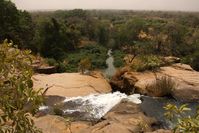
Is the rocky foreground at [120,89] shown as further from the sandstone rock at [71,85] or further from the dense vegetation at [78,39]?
the dense vegetation at [78,39]

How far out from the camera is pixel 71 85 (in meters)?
18.0

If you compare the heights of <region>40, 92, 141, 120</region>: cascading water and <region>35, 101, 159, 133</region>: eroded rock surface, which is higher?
<region>35, 101, 159, 133</region>: eroded rock surface

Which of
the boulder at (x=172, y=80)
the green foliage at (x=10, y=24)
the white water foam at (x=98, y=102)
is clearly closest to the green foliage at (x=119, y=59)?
the green foliage at (x=10, y=24)

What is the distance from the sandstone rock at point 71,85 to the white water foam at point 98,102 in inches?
29.9

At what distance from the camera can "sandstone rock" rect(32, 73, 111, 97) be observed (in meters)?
17.0

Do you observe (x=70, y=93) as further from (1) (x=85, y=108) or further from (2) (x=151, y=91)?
(2) (x=151, y=91)

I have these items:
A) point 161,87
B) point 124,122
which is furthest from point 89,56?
point 124,122

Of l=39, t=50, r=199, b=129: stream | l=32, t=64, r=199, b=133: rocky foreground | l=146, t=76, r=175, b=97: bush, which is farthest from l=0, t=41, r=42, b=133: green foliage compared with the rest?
l=146, t=76, r=175, b=97: bush

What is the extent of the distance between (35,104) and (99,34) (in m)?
51.1

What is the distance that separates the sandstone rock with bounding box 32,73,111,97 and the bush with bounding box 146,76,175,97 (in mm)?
2351

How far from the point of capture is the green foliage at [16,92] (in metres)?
3.67

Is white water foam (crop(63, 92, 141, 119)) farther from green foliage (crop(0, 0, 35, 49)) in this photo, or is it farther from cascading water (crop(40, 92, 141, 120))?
green foliage (crop(0, 0, 35, 49))

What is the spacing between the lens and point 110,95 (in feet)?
55.4

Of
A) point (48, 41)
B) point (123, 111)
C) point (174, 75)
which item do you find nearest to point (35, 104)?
point (123, 111)
